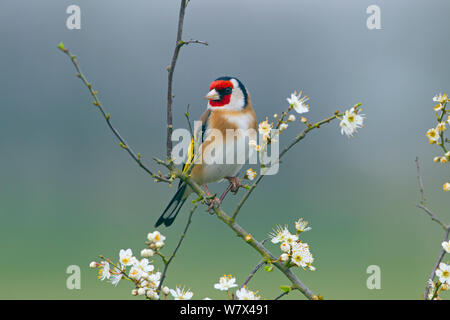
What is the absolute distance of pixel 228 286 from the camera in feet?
3.26

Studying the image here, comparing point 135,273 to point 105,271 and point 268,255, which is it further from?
point 268,255

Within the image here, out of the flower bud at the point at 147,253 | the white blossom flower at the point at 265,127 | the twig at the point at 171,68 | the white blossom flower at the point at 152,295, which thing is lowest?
the white blossom flower at the point at 152,295

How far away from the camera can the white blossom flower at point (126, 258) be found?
105 cm

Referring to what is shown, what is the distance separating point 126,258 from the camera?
1.07 meters

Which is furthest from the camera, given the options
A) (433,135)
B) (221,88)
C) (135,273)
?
(221,88)

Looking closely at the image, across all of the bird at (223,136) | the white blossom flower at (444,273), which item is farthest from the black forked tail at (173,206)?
the white blossom flower at (444,273)

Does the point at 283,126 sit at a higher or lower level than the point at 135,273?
higher

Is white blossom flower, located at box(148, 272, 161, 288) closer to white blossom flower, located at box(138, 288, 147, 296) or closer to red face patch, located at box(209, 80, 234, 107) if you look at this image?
white blossom flower, located at box(138, 288, 147, 296)

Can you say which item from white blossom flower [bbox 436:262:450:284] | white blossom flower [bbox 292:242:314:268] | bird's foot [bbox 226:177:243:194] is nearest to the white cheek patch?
bird's foot [bbox 226:177:243:194]

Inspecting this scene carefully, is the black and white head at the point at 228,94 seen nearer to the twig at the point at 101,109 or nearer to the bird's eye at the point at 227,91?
the bird's eye at the point at 227,91

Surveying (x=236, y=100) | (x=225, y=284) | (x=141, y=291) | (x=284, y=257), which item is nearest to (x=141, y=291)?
(x=141, y=291)
